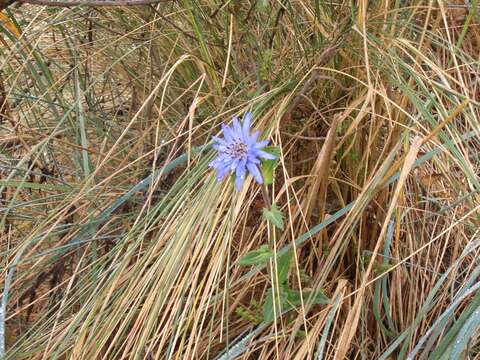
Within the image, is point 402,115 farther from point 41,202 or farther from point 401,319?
point 41,202

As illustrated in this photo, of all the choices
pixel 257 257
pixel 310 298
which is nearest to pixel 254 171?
pixel 257 257

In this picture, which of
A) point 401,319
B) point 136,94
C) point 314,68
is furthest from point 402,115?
point 136,94

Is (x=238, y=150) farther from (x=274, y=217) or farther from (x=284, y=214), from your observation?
(x=284, y=214)

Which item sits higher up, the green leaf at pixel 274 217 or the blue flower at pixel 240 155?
the blue flower at pixel 240 155

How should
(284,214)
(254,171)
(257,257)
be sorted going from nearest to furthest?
(254,171) < (257,257) < (284,214)

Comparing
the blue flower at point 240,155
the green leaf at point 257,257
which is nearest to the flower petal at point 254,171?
the blue flower at point 240,155

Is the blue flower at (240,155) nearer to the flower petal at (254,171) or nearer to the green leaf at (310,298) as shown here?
the flower petal at (254,171)

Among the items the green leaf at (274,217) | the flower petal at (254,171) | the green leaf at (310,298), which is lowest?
the green leaf at (310,298)
